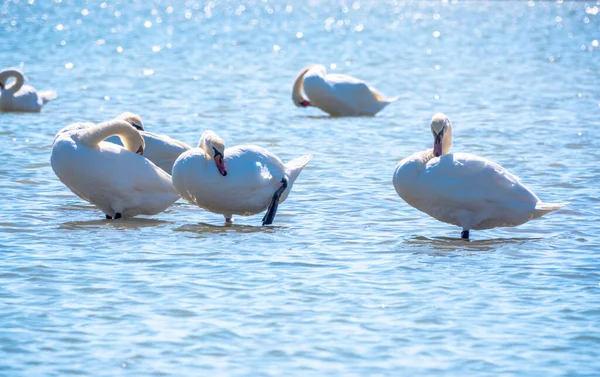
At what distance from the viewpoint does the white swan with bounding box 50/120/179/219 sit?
9797 mm

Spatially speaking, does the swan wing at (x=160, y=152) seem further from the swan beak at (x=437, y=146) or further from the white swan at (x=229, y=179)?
the swan beak at (x=437, y=146)

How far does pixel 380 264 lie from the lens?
8.59 metres

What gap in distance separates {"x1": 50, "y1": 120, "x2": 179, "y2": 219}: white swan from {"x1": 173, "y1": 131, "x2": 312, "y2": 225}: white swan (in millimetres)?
347

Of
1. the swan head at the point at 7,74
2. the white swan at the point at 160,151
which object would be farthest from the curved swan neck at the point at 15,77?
the white swan at the point at 160,151

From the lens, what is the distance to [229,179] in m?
9.65

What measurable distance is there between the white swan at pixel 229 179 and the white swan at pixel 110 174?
347 mm

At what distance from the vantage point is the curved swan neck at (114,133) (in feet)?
32.7

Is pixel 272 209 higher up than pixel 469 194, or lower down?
lower down

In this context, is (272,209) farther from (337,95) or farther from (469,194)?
(337,95)

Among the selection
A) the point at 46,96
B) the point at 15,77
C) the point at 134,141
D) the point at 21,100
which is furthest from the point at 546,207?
the point at 15,77

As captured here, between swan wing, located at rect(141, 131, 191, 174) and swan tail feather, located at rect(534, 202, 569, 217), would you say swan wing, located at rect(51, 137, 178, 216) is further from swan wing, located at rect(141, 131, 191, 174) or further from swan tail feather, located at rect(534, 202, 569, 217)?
swan tail feather, located at rect(534, 202, 569, 217)

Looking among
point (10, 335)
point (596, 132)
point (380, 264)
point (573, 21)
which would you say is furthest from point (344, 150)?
point (573, 21)

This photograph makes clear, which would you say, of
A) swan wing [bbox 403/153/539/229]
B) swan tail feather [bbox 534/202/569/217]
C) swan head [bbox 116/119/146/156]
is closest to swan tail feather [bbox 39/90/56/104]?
swan head [bbox 116/119/146/156]

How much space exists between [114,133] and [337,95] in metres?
8.95
